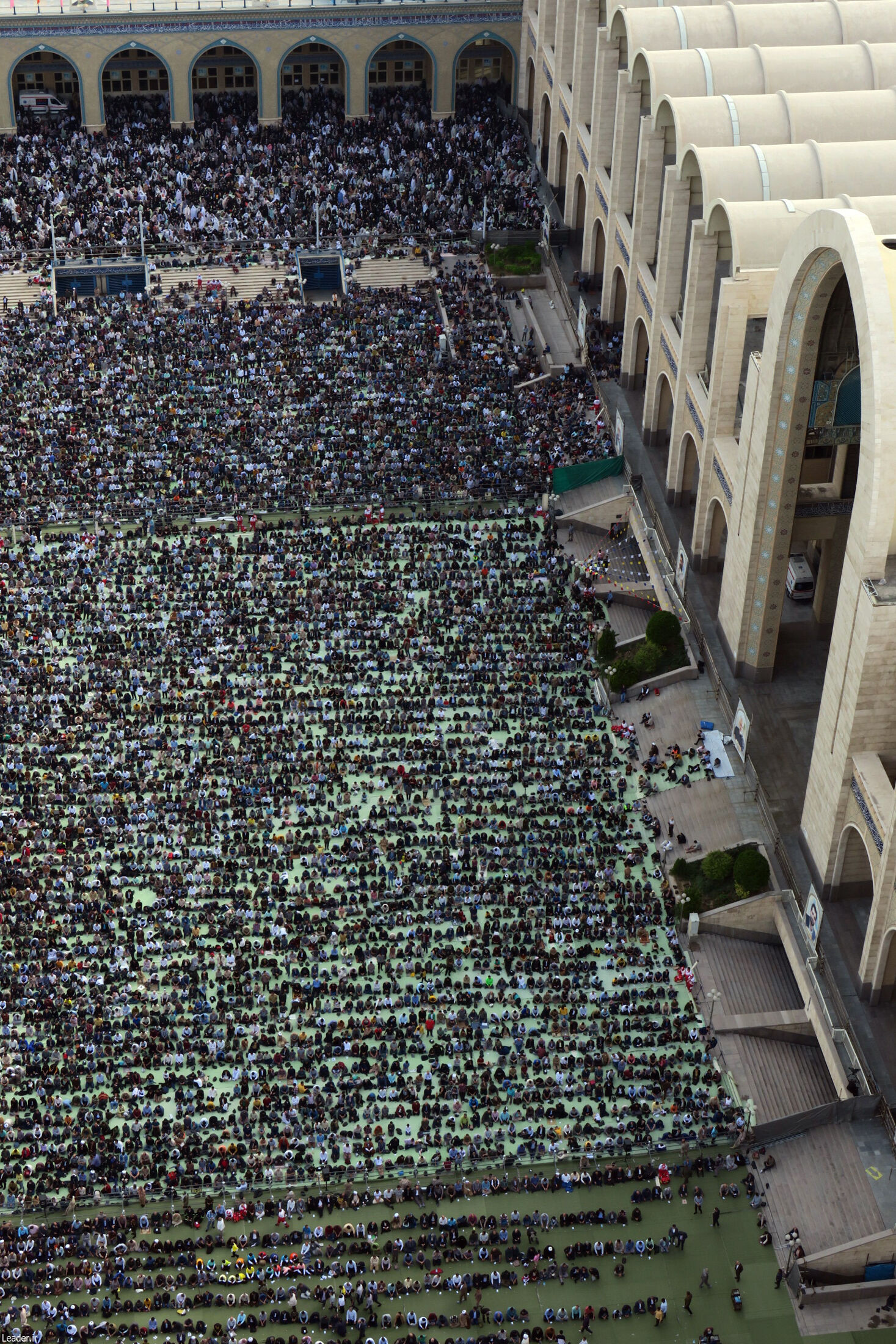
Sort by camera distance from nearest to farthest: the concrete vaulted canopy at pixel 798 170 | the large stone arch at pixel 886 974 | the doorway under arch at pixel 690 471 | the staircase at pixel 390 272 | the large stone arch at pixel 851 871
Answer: the large stone arch at pixel 886 974 → the large stone arch at pixel 851 871 → the concrete vaulted canopy at pixel 798 170 → the doorway under arch at pixel 690 471 → the staircase at pixel 390 272

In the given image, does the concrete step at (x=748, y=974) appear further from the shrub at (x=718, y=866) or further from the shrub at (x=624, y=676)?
the shrub at (x=624, y=676)

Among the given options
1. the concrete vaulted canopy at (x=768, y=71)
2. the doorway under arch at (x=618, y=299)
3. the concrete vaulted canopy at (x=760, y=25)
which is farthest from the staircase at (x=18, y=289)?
the concrete vaulted canopy at (x=768, y=71)

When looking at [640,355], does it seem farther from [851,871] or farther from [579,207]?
[851,871]

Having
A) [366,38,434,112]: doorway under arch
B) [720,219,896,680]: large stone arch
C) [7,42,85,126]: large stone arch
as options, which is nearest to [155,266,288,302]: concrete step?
[7,42,85,126]: large stone arch

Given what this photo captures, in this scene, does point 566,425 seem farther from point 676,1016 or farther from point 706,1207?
point 706,1207

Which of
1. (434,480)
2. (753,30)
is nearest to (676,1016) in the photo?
(434,480)

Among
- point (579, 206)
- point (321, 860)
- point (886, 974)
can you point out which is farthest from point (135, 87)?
point (886, 974)

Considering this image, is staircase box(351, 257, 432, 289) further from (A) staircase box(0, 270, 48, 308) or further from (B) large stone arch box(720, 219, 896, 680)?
(B) large stone arch box(720, 219, 896, 680)
